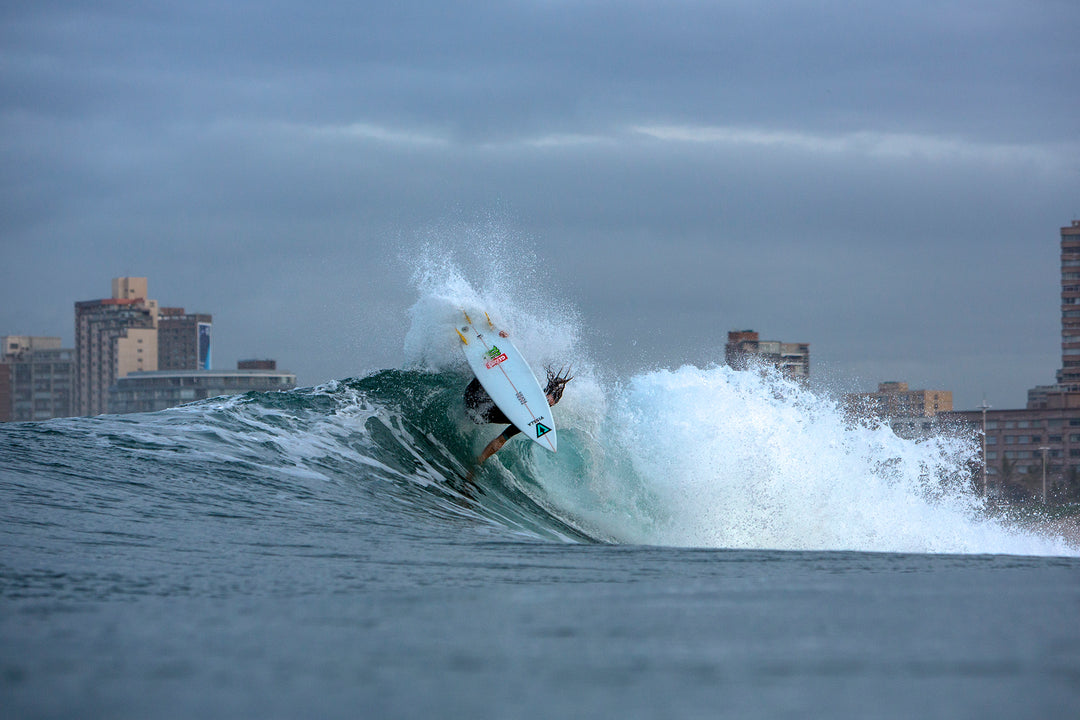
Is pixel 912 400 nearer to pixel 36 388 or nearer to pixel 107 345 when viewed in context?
pixel 107 345

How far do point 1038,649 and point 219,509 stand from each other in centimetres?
713

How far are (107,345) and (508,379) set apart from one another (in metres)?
137

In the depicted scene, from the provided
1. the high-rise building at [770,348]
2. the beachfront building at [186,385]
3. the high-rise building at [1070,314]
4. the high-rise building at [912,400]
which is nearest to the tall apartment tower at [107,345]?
the beachfront building at [186,385]

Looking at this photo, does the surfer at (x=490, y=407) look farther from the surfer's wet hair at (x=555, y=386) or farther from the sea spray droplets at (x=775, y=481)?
Answer: the sea spray droplets at (x=775, y=481)

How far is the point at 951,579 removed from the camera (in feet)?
22.2

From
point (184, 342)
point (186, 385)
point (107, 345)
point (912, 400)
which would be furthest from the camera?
point (184, 342)

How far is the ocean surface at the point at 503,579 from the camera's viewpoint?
4137mm

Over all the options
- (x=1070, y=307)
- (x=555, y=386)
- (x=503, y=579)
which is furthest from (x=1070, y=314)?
(x=503, y=579)

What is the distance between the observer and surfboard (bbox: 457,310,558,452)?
53.0ft

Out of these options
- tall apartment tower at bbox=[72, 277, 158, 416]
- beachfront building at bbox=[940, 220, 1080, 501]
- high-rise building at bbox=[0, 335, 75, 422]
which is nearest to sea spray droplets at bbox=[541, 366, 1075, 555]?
beachfront building at bbox=[940, 220, 1080, 501]

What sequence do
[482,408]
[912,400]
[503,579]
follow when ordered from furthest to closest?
1. [912,400]
2. [482,408]
3. [503,579]

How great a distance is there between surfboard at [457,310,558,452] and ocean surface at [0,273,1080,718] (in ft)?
2.41

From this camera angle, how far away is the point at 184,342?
151750 millimetres

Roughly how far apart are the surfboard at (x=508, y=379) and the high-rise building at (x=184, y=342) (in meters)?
140
